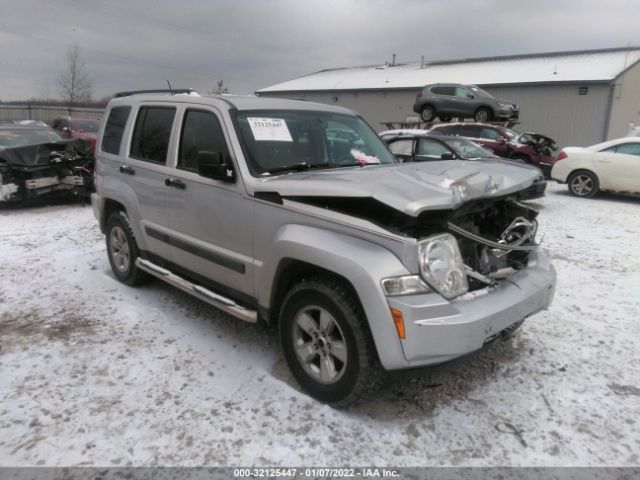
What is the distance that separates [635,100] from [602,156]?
649 inches

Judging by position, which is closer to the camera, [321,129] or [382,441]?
[382,441]

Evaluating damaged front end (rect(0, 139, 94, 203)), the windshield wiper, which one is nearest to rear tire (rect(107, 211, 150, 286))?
the windshield wiper

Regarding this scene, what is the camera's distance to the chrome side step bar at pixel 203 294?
132 inches

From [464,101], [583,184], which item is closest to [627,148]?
[583,184]

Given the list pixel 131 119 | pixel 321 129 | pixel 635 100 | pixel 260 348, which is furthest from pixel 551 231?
pixel 635 100

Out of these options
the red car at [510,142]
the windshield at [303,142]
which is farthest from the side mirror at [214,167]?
the red car at [510,142]

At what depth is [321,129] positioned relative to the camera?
3941mm

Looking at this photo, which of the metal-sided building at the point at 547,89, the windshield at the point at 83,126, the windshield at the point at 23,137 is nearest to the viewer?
the windshield at the point at 23,137

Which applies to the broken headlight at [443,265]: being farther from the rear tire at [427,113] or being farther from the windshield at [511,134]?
the rear tire at [427,113]

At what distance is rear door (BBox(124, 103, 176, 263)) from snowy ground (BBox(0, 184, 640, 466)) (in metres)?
0.78

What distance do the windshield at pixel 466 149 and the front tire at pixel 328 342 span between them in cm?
754

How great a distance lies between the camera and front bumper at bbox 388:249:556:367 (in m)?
2.42

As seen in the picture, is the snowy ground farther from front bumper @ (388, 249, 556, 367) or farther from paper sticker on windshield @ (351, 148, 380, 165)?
paper sticker on windshield @ (351, 148, 380, 165)

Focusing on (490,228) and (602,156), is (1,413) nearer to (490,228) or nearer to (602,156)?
(490,228)
